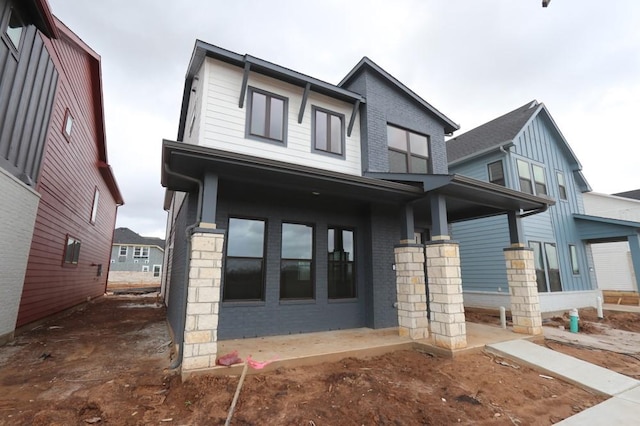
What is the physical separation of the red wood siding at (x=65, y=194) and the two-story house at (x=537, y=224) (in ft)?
47.4

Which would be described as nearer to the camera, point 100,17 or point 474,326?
point 474,326

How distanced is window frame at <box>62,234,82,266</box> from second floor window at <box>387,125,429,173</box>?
37.1ft

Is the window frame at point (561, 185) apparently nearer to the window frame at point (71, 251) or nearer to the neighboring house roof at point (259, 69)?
the neighboring house roof at point (259, 69)

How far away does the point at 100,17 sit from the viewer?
374 inches

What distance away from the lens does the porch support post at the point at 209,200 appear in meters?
4.60

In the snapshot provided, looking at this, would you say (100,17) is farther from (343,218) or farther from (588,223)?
(588,223)

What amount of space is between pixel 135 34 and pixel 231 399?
43.0 feet

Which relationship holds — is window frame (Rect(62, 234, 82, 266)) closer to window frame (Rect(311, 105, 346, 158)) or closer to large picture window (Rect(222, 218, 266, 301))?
large picture window (Rect(222, 218, 266, 301))

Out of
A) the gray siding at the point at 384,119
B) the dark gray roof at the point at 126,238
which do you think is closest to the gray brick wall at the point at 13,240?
the gray siding at the point at 384,119

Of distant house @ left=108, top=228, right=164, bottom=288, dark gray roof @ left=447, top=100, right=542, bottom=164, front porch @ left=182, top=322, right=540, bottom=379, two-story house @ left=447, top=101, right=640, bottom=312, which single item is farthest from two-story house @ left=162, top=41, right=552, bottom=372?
distant house @ left=108, top=228, right=164, bottom=288

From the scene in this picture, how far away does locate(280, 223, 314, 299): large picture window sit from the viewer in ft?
22.0

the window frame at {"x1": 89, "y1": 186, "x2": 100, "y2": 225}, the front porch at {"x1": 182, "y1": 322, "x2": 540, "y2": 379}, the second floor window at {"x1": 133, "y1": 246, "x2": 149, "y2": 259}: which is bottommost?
the front porch at {"x1": 182, "y1": 322, "x2": 540, "y2": 379}

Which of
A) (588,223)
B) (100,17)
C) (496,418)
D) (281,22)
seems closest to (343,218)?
(496,418)

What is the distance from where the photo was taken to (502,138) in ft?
39.3
